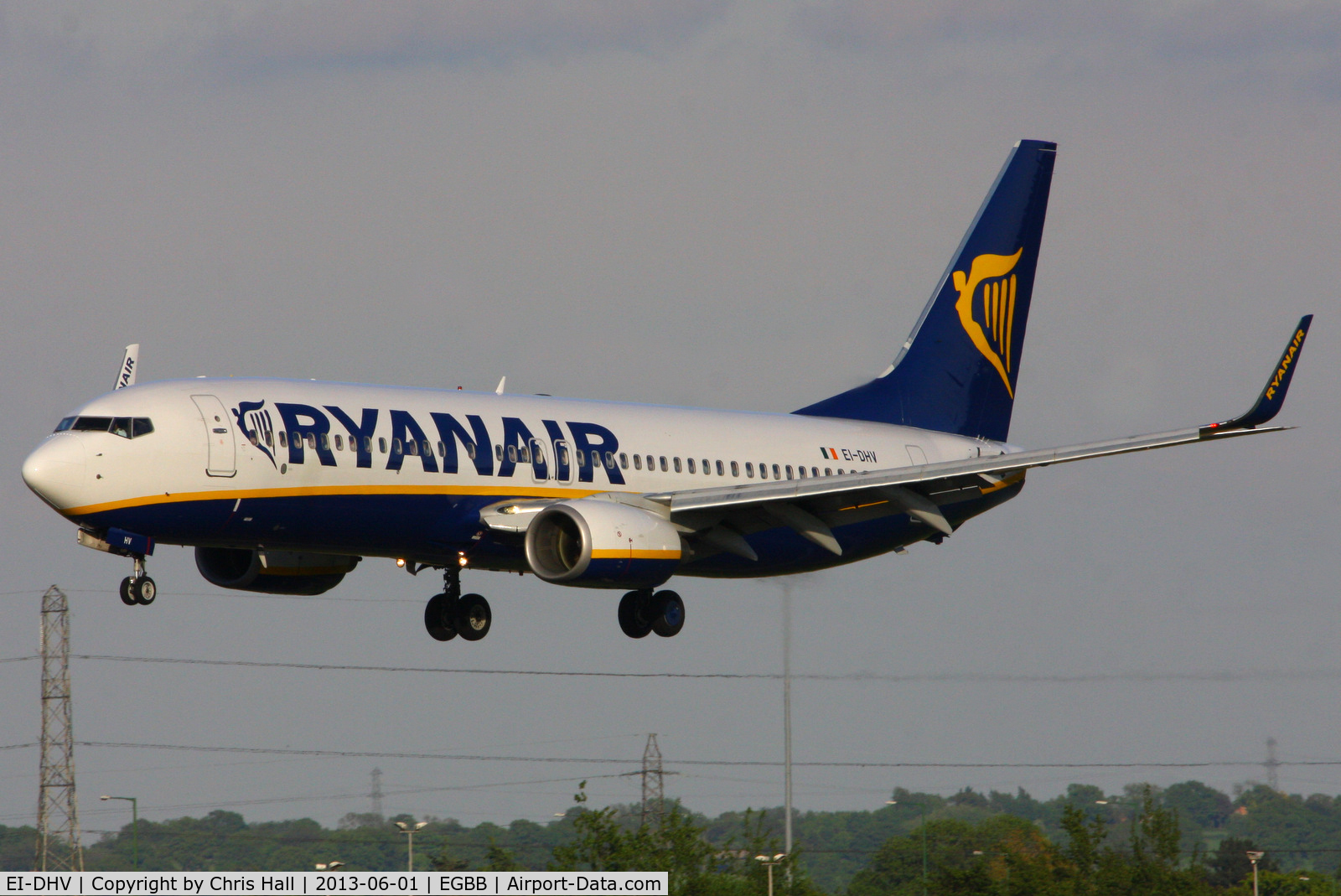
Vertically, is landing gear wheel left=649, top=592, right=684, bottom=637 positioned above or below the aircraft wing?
below

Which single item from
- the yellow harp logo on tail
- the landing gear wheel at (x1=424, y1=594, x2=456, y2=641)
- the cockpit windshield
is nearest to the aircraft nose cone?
the cockpit windshield

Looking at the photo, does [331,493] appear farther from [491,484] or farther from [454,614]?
[454,614]

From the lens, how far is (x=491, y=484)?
40.0m

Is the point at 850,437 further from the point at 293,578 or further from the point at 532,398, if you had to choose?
the point at 293,578

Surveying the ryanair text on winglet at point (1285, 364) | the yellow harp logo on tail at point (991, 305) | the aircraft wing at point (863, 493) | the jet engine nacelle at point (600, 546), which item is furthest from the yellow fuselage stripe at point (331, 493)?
the yellow harp logo on tail at point (991, 305)

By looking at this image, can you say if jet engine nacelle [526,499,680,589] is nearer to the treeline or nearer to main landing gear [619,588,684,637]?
main landing gear [619,588,684,637]

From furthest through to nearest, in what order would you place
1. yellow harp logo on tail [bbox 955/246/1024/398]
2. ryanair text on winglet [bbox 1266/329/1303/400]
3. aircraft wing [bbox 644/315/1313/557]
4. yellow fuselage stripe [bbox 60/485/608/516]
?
yellow harp logo on tail [bbox 955/246/1024/398], aircraft wing [bbox 644/315/1313/557], ryanair text on winglet [bbox 1266/329/1303/400], yellow fuselage stripe [bbox 60/485/608/516]

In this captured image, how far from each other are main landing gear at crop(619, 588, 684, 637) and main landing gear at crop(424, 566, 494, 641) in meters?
3.88

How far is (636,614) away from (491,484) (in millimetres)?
6339

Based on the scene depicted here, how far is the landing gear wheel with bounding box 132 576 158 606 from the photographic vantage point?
119 feet

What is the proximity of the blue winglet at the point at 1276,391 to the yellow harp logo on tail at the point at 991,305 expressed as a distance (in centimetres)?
1816

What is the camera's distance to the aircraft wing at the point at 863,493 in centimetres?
3866

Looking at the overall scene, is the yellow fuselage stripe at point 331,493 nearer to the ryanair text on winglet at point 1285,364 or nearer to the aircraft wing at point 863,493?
the aircraft wing at point 863,493

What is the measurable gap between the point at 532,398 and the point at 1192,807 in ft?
485
